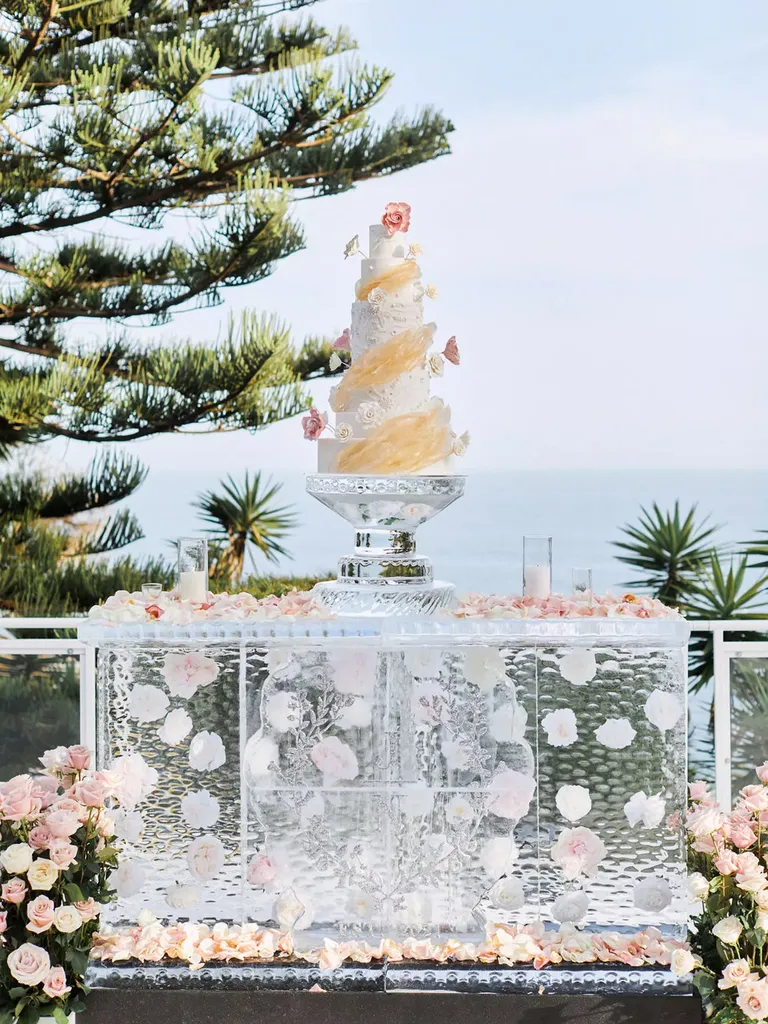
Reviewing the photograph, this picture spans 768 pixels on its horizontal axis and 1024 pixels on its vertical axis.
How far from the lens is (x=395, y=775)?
2.15m

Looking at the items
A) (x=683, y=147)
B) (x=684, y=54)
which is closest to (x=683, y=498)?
(x=683, y=147)

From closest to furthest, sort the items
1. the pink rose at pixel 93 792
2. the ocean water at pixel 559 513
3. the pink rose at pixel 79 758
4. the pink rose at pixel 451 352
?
the pink rose at pixel 93 792
the pink rose at pixel 79 758
the pink rose at pixel 451 352
the ocean water at pixel 559 513

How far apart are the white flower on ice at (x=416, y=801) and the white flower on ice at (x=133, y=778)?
43 cm

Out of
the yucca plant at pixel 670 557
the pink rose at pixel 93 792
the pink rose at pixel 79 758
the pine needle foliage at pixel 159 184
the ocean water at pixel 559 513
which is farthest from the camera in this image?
the ocean water at pixel 559 513

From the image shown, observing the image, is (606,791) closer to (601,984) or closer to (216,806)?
(601,984)

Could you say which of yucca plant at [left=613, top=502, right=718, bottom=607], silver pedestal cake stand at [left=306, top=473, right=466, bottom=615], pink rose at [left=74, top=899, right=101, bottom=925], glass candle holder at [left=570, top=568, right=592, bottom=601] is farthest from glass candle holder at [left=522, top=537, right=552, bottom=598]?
yucca plant at [left=613, top=502, right=718, bottom=607]

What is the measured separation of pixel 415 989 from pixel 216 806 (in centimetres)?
45

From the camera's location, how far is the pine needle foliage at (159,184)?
22.1 feet

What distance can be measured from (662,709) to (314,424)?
2.65 ft

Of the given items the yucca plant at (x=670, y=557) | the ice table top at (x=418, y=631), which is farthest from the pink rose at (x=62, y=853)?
the yucca plant at (x=670, y=557)

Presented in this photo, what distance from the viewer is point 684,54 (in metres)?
13.2

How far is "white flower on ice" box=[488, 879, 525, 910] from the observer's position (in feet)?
7.04

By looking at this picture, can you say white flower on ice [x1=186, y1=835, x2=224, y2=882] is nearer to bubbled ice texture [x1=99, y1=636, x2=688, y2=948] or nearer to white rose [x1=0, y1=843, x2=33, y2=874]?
bubbled ice texture [x1=99, y1=636, x2=688, y2=948]

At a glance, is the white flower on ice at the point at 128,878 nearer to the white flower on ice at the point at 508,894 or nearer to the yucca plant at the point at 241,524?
the white flower on ice at the point at 508,894
